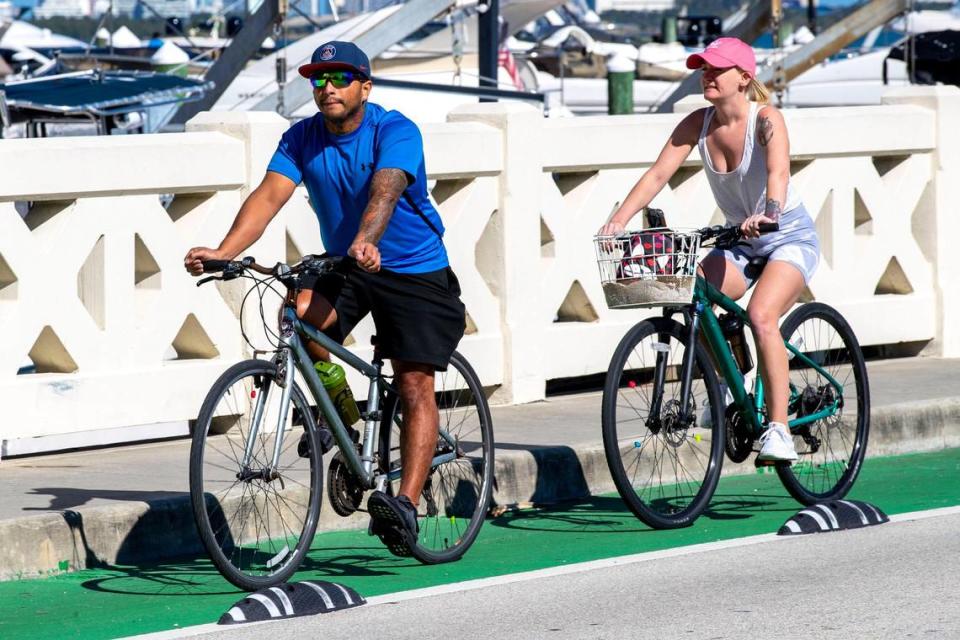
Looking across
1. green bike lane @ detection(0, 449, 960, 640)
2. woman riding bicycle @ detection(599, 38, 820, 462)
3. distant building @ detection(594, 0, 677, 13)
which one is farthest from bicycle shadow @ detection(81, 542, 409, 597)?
distant building @ detection(594, 0, 677, 13)

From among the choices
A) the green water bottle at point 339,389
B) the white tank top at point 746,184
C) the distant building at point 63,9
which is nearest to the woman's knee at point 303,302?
the green water bottle at point 339,389

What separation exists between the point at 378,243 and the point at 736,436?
201 centimetres

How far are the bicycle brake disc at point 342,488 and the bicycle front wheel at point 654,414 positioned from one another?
1034mm

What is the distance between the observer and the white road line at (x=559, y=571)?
5.99 meters

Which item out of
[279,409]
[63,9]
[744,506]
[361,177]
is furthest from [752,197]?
[63,9]

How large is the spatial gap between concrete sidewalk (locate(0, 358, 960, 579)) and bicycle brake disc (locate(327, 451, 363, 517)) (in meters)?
0.84

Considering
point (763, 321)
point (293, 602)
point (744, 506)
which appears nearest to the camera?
point (293, 602)

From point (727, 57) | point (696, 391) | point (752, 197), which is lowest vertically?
point (696, 391)

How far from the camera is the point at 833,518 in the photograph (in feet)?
24.9

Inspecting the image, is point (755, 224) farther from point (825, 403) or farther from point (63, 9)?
point (63, 9)

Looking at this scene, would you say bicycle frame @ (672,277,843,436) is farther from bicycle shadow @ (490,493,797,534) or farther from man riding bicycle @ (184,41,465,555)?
man riding bicycle @ (184,41,465,555)

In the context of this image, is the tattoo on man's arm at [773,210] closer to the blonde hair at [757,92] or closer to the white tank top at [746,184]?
the white tank top at [746,184]

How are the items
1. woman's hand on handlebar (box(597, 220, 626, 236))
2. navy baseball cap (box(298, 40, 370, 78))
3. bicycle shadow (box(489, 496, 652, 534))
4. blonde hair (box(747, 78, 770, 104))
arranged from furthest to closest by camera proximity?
bicycle shadow (box(489, 496, 652, 534)) → blonde hair (box(747, 78, 770, 104)) → woman's hand on handlebar (box(597, 220, 626, 236)) → navy baseball cap (box(298, 40, 370, 78))

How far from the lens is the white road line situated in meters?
5.99
